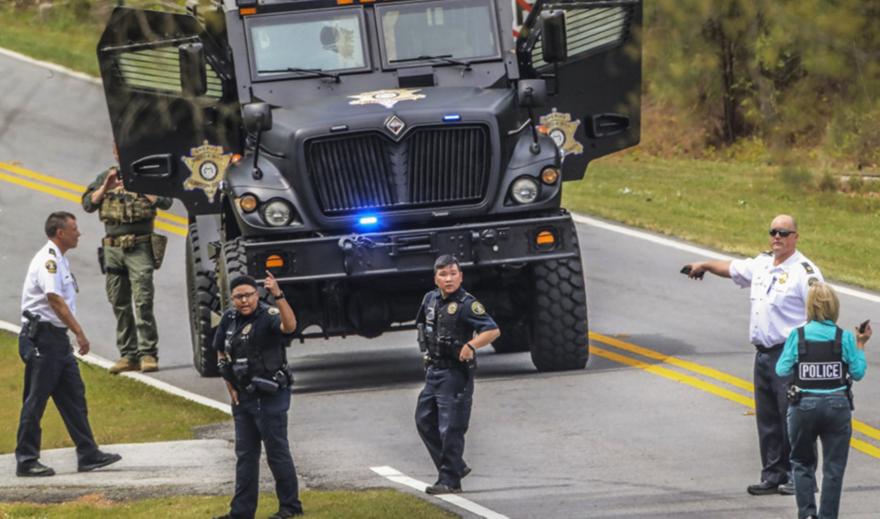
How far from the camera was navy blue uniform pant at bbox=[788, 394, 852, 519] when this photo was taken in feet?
28.7

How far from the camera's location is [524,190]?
13.5 metres

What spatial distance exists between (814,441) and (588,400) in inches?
172

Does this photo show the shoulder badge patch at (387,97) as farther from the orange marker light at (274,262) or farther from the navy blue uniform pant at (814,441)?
the navy blue uniform pant at (814,441)

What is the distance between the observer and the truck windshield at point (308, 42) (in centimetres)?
1409

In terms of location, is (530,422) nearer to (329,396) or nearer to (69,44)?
(329,396)

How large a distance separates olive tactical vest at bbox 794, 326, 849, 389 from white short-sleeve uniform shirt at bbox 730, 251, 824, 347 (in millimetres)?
880

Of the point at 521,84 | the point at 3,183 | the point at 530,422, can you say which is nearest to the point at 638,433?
the point at 530,422

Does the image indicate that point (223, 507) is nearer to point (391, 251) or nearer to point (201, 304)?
point (391, 251)

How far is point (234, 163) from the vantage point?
13.7 metres

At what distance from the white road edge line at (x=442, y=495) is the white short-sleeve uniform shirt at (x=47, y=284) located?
2.52m

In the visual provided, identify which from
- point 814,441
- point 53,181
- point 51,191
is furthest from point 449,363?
point 53,181

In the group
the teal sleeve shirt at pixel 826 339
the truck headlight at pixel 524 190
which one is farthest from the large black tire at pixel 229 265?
the teal sleeve shirt at pixel 826 339

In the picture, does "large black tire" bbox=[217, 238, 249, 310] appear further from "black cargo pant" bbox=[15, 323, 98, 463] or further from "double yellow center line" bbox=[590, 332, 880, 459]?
"double yellow center line" bbox=[590, 332, 880, 459]

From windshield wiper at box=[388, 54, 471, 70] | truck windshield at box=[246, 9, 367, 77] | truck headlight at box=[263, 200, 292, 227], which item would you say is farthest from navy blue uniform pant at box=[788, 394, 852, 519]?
truck windshield at box=[246, 9, 367, 77]
